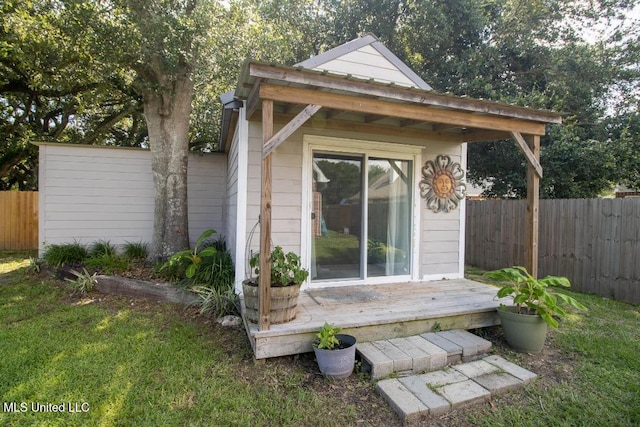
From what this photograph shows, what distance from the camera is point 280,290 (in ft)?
9.61

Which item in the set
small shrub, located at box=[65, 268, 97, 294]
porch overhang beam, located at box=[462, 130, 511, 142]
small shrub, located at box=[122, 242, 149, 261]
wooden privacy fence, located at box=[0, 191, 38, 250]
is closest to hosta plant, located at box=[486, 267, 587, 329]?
porch overhang beam, located at box=[462, 130, 511, 142]

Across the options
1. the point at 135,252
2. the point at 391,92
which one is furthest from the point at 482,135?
the point at 135,252

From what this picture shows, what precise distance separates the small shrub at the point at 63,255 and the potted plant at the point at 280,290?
4264 millimetres

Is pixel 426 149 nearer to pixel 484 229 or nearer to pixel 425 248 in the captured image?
pixel 425 248

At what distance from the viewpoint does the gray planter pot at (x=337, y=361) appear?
266 centimetres

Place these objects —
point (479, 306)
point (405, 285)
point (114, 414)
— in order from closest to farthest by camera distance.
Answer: point (114, 414), point (479, 306), point (405, 285)

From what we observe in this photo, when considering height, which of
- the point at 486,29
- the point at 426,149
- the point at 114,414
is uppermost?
the point at 486,29

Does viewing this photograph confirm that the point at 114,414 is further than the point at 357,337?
No

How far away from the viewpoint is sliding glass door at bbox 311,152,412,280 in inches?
171

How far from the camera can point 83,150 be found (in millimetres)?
6387

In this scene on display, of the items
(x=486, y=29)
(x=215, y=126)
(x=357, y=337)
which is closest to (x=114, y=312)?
(x=357, y=337)

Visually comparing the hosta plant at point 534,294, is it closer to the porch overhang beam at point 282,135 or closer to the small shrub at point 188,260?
the porch overhang beam at point 282,135

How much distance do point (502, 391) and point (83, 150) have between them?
7.41m

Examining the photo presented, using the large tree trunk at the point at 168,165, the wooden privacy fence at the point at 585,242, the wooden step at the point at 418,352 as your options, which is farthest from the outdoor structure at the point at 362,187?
the wooden privacy fence at the point at 585,242
